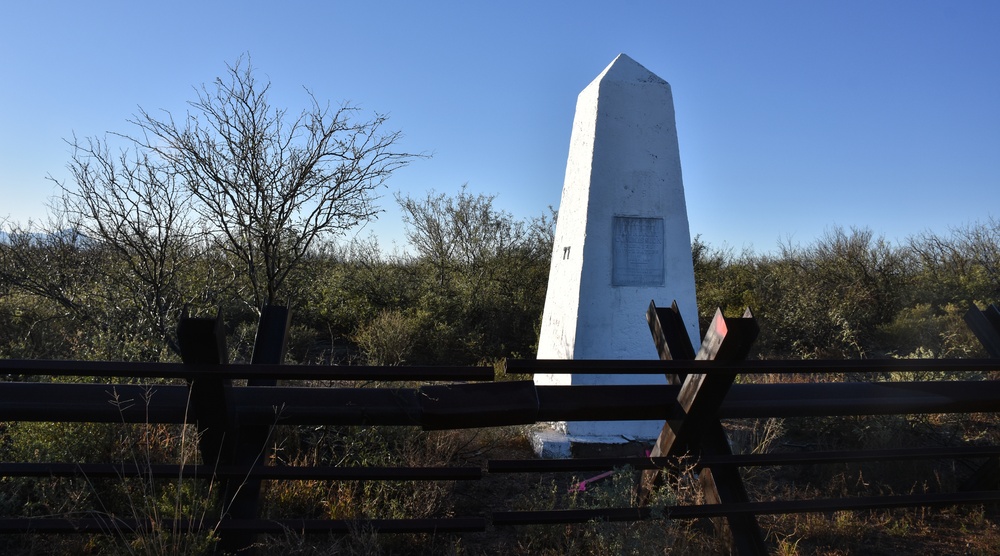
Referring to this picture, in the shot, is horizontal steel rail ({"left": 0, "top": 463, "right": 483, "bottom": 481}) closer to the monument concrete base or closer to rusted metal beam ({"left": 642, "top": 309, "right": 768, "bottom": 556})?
rusted metal beam ({"left": 642, "top": 309, "right": 768, "bottom": 556})

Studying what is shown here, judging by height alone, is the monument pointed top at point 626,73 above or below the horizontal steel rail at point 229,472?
above

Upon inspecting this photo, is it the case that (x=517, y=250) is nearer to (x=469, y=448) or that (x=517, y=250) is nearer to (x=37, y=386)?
(x=469, y=448)

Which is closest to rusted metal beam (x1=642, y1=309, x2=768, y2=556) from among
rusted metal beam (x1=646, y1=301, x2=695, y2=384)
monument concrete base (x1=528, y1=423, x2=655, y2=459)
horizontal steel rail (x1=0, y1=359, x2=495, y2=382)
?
rusted metal beam (x1=646, y1=301, x2=695, y2=384)

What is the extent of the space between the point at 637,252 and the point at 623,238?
6.2 inches

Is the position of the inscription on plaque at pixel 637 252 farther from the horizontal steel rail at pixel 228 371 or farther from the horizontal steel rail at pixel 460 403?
the horizontal steel rail at pixel 228 371

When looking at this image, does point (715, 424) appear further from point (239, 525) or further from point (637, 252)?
point (637, 252)

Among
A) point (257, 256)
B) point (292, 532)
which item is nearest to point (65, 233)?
point (257, 256)

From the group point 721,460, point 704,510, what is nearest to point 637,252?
point 721,460

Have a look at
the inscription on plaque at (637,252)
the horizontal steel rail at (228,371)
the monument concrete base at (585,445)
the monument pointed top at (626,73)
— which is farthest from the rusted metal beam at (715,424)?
the monument pointed top at (626,73)

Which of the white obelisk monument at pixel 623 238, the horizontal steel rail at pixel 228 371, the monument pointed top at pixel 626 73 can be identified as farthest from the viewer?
the monument pointed top at pixel 626 73

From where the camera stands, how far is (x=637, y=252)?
5418 mm

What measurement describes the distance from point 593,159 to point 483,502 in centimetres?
278

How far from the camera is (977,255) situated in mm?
14102

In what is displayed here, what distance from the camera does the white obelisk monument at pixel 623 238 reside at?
5.34 metres
